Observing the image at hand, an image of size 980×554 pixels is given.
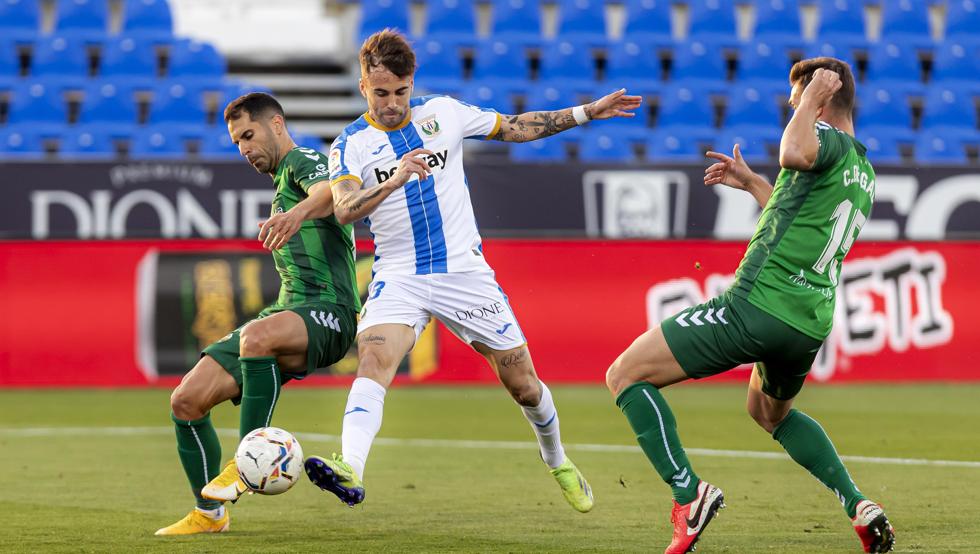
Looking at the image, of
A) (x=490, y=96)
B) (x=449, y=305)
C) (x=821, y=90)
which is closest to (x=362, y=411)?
(x=449, y=305)

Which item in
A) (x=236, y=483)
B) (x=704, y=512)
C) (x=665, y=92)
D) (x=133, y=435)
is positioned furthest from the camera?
(x=665, y=92)

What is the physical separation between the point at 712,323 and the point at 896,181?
379 inches

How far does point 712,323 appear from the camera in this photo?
5.53m

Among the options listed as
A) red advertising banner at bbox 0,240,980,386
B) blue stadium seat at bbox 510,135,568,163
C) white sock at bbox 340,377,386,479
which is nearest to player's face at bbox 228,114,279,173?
white sock at bbox 340,377,386,479

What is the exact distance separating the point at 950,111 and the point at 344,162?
46.8 feet

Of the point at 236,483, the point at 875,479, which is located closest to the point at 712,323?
the point at 236,483

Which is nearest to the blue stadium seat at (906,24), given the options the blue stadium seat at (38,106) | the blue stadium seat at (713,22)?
the blue stadium seat at (713,22)

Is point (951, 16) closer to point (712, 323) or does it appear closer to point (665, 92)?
point (665, 92)

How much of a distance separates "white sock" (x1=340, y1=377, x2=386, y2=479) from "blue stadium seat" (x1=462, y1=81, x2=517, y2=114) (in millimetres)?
11984

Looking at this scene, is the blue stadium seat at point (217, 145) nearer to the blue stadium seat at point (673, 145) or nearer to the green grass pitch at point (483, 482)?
the green grass pitch at point (483, 482)

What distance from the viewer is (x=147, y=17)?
19.1 metres

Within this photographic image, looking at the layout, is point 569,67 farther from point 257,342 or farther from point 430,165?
point 257,342

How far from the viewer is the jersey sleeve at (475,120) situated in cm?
677

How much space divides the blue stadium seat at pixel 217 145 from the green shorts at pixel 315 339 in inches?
413
